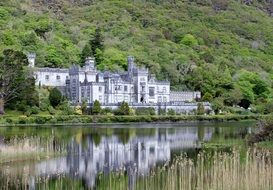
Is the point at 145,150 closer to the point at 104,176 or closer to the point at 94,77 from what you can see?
the point at 104,176

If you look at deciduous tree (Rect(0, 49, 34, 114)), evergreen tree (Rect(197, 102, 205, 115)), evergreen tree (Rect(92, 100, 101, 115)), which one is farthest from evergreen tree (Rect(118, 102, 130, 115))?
deciduous tree (Rect(0, 49, 34, 114))

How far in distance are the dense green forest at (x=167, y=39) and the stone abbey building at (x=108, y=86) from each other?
683 cm

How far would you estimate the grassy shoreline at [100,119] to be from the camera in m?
60.4

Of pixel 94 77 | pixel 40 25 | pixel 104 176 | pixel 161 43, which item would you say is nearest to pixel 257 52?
pixel 161 43

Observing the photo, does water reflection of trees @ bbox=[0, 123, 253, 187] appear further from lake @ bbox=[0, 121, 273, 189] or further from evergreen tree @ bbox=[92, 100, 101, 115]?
evergreen tree @ bbox=[92, 100, 101, 115]

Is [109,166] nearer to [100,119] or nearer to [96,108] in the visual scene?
[100,119]

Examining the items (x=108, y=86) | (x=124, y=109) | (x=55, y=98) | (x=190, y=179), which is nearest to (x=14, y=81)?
(x=55, y=98)

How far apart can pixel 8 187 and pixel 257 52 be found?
14054 cm

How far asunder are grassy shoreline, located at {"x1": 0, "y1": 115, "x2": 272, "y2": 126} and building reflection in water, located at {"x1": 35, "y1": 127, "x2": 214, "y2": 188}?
79.6 feet

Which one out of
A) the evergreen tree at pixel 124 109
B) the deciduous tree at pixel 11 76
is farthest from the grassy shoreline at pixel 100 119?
the deciduous tree at pixel 11 76

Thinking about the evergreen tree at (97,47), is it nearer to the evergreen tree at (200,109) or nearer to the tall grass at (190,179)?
the evergreen tree at (200,109)

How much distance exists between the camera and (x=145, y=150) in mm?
29172

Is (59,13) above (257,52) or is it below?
above

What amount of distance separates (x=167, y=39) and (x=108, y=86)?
7003 cm
